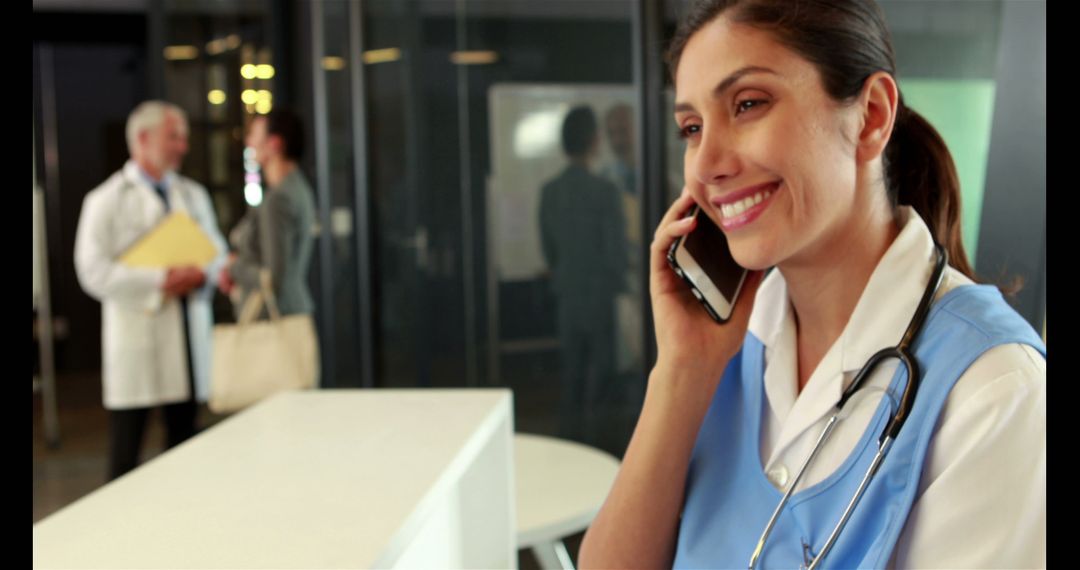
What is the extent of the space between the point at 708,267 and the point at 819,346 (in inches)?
8.5

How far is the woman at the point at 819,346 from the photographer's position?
108cm

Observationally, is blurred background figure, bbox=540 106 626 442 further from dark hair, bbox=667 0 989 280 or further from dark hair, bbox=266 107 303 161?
dark hair, bbox=667 0 989 280

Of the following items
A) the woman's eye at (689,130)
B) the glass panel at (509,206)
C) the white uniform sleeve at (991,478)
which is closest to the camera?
the white uniform sleeve at (991,478)

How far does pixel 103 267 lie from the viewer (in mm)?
3961

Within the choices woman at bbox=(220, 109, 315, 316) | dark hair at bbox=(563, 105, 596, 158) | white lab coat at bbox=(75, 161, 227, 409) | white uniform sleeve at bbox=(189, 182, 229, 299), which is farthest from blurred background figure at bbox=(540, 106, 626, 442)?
white lab coat at bbox=(75, 161, 227, 409)

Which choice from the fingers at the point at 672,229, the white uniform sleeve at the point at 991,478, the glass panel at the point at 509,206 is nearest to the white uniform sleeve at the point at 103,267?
the glass panel at the point at 509,206

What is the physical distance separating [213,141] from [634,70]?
8.56ft

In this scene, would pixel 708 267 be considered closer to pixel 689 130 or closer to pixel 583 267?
pixel 689 130

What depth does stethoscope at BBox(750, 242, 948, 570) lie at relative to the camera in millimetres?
1127

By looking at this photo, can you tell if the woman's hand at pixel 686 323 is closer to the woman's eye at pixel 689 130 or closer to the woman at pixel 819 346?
the woman at pixel 819 346

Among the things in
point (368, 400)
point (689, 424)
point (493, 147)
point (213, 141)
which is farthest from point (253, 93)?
point (689, 424)

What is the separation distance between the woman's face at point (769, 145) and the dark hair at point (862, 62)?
0.08 ft

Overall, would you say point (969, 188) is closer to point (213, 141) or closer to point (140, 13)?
point (213, 141)

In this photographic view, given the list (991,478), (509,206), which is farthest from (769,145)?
(509,206)
